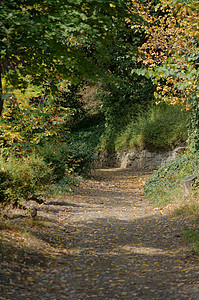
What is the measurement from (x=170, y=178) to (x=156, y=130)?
215 inches

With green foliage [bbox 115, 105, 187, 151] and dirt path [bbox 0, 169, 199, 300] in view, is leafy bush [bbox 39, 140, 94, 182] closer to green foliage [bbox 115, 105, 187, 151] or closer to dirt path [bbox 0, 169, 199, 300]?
dirt path [bbox 0, 169, 199, 300]

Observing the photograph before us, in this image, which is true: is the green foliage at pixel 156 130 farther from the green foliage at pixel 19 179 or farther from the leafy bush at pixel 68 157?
the green foliage at pixel 19 179

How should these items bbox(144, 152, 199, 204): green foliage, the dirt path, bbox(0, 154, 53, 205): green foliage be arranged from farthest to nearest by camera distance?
bbox(144, 152, 199, 204): green foliage < bbox(0, 154, 53, 205): green foliage < the dirt path

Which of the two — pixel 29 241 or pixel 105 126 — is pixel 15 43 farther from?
pixel 105 126

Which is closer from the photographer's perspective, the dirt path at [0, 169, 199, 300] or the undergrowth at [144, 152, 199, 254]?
the dirt path at [0, 169, 199, 300]

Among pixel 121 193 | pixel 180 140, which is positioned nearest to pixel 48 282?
pixel 121 193

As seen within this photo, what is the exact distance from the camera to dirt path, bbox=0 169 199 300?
4.18m

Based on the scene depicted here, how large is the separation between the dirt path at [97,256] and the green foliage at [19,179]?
16.3 inches

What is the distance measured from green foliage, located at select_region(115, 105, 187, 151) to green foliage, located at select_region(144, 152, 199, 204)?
402 cm

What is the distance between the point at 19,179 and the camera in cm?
652

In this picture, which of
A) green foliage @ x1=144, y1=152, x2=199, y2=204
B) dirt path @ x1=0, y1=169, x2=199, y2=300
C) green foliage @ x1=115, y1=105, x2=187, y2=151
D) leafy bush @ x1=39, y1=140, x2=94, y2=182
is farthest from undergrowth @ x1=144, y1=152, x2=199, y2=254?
green foliage @ x1=115, y1=105, x2=187, y2=151

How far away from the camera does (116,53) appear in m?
17.2

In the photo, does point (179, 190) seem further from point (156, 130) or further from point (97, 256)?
point (156, 130)

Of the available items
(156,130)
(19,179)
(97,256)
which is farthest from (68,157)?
(97,256)
